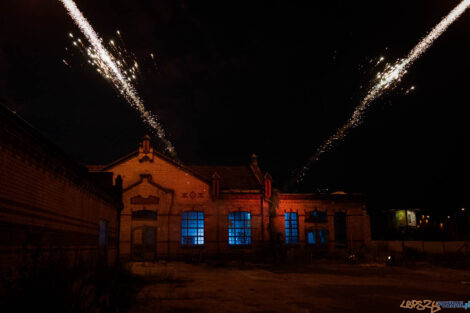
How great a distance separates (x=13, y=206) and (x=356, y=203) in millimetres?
27786

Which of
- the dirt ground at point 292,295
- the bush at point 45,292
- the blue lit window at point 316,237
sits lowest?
the dirt ground at point 292,295

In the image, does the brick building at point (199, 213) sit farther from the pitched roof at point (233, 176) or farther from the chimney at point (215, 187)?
the pitched roof at point (233, 176)

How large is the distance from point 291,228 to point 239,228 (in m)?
4.61

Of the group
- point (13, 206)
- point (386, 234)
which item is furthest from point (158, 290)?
point (386, 234)

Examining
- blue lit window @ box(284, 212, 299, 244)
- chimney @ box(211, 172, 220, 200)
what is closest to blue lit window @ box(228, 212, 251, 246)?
chimney @ box(211, 172, 220, 200)

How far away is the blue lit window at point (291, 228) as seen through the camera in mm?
28844

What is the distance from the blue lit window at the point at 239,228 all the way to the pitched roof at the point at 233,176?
2281 mm

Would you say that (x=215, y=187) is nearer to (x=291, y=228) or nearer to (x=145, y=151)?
(x=145, y=151)

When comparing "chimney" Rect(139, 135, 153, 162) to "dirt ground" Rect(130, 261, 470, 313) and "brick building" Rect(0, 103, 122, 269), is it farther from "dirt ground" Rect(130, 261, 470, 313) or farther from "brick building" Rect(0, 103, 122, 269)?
"brick building" Rect(0, 103, 122, 269)

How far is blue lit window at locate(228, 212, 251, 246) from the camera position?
2739cm

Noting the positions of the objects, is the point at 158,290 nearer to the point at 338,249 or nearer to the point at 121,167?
the point at 121,167

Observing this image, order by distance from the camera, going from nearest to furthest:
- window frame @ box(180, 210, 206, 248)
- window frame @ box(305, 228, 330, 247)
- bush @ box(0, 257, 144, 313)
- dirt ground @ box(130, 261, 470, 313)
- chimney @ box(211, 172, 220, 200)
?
bush @ box(0, 257, 144, 313)
dirt ground @ box(130, 261, 470, 313)
window frame @ box(180, 210, 206, 248)
chimney @ box(211, 172, 220, 200)
window frame @ box(305, 228, 330, 247)

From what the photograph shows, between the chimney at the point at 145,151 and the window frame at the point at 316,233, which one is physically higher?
the chimney at the point at 145,151

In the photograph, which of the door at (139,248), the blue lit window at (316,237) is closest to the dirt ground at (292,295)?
the door at (139,248)
